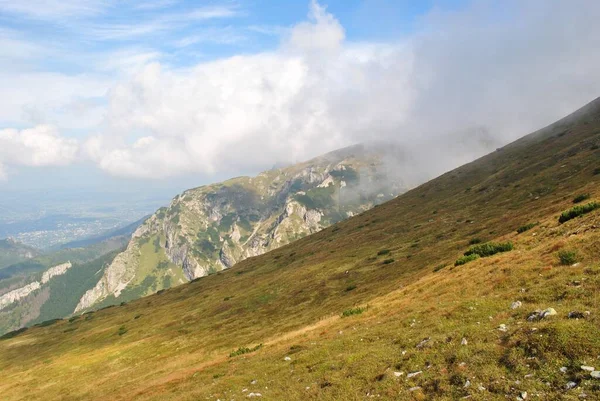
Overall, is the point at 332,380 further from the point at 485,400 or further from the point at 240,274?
the point at 240,274

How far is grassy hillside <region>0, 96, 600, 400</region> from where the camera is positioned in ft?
50.0

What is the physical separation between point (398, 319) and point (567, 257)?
1112cm

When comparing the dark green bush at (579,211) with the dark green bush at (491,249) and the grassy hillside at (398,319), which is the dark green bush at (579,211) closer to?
the grassy hillside at (398,319)

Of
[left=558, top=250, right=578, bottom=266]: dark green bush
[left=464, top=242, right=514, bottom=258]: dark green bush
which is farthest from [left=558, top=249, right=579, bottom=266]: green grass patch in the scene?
[left=464, top=242, right=514, bottom=258]: dark green bush

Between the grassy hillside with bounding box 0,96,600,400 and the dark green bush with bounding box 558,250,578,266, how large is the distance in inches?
3.3

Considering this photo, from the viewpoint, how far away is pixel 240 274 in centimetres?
9756

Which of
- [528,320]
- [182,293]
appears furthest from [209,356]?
[182,293]

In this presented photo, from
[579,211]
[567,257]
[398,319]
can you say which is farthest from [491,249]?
[398,319]

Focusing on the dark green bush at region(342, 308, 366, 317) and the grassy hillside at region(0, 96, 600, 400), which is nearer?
the grassy hillside at region(0, 96, 600, 400)

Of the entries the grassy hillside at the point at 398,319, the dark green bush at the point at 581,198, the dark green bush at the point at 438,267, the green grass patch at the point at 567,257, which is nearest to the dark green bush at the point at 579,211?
the grassy hillside at the point at 398,319

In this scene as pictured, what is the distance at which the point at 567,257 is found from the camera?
23.0m

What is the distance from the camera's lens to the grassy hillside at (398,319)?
1523 cm

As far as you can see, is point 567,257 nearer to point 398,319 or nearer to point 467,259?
point 398,319

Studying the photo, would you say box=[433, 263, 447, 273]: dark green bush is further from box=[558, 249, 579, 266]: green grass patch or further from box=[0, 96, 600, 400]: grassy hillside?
box=[558, 249, 579, 266]: green grass patch
